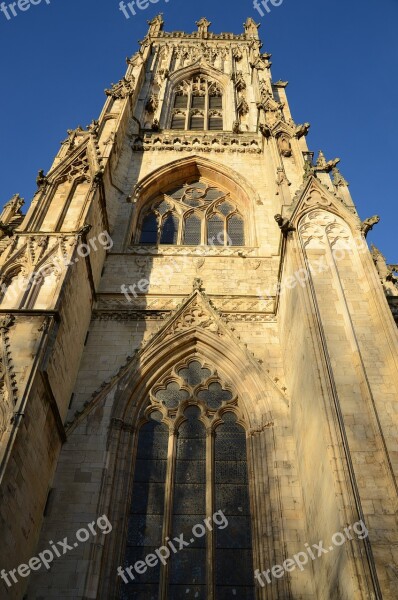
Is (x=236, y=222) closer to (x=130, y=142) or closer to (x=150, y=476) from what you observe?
(x=130, y=142)

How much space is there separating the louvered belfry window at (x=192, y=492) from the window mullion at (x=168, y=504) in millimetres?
13

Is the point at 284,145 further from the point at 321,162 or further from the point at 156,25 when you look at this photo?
the point at 156,25

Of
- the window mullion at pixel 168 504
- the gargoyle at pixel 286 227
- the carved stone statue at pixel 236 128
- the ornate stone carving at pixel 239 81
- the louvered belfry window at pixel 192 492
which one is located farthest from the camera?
the ornate stone carving at pixel 239 81

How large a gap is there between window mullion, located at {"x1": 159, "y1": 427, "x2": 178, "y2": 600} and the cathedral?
0.11ft

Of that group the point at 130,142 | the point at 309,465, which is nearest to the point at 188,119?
the point at 130,142

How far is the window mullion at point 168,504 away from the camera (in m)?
7.32

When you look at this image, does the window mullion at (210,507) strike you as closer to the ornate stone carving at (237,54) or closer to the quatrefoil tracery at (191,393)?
the quatrefoil tracery at (191,393)

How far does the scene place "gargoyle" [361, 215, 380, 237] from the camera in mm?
9872

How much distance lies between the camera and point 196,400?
966 centimetres

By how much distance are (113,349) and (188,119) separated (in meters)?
12.8

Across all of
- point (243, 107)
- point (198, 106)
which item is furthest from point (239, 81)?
point (243, 107)

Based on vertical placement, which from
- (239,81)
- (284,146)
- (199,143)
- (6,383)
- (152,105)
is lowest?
(6,383)

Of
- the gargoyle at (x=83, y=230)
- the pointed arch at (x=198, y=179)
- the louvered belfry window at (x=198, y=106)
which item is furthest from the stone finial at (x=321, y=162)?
the louvered belfry window at (x=198, y=106)

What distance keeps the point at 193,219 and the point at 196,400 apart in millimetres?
6462
